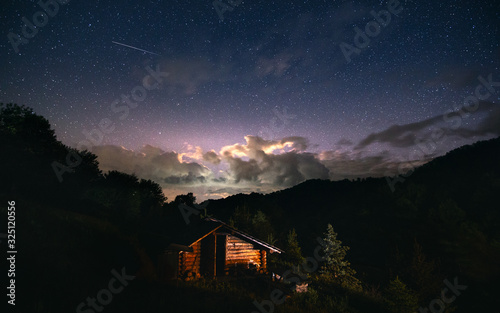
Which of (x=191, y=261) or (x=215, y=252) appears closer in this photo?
(x=191, y=261)

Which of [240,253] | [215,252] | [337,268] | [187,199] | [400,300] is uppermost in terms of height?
[187,199]

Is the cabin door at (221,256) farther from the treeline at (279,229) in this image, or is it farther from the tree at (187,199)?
the tree at (187,199)

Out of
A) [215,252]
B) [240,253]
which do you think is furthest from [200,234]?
[240,253]

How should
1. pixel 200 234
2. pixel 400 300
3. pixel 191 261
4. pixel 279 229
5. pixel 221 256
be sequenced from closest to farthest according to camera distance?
1. pixel 400 300
2. pixel 200 234
3. pixel 191 261
4. pixel 221 256
5. pixel 279 229

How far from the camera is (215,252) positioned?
71.6 feet

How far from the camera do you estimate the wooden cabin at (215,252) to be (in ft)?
65.3

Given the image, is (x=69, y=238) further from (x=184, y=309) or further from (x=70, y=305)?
(x=184, y=309)

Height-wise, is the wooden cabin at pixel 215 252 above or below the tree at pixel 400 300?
above

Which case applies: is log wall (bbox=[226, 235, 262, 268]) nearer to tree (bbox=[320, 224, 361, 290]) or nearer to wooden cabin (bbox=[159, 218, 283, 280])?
wooden cabin (bbox=[159, 218, 283, 280])

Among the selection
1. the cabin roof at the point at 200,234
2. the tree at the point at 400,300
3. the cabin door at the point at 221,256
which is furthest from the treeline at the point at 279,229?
the cabin door at the point at 221,256

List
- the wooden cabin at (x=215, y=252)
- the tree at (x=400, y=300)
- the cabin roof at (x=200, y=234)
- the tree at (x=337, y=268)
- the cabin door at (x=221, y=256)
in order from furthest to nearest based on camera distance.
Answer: the tree at (x=337, y=268), the cabin door at (x=221, y=256), the wooden cabin at (x=215, y=252), the cabin roof at (x=200, y=234), the tree at (x=400, y=300)

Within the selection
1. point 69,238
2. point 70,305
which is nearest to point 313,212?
point 69,238

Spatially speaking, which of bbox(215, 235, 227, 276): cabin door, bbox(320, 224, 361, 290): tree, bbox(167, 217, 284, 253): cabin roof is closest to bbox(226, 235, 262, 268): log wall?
bbox(215, 235, 227, 276): cabin door

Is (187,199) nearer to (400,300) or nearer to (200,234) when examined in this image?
(200,234)
